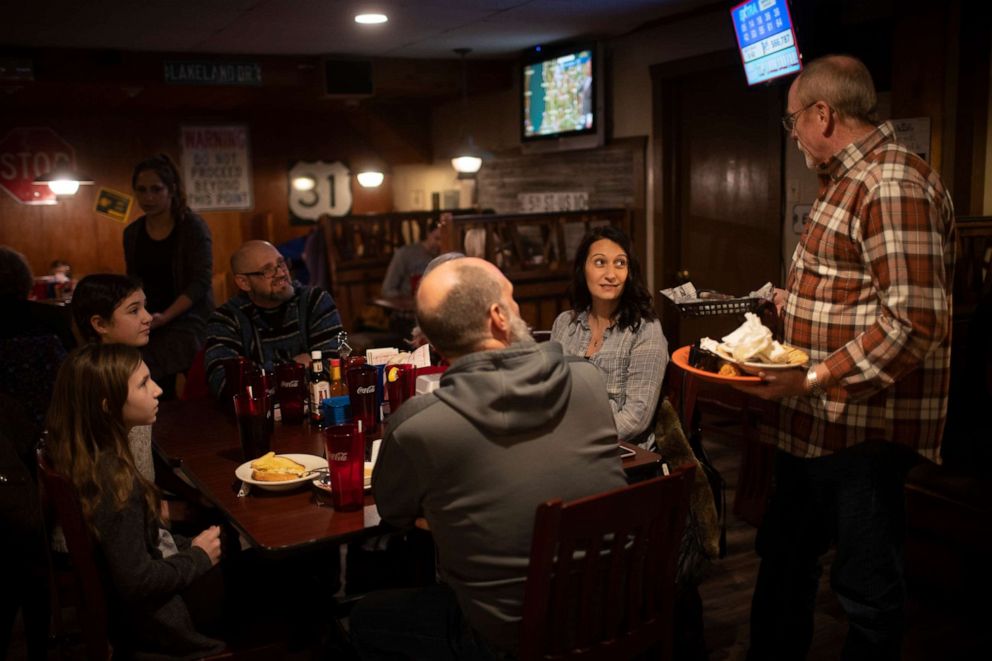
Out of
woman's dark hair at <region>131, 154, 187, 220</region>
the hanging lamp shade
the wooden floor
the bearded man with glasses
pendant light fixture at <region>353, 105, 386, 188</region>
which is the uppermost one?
pendant light fixture at <region>353, 105, 386, 188</region>

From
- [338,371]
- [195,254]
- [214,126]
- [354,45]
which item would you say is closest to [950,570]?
[338,371]

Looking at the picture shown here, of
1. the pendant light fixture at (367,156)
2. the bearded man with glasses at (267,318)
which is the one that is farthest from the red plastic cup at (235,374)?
the pendant light fixture at (367,156)

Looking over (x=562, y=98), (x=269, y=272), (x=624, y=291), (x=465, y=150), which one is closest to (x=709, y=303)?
(x=624, y=291)

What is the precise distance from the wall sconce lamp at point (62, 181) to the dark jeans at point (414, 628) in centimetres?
717

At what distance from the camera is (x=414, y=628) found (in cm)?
184

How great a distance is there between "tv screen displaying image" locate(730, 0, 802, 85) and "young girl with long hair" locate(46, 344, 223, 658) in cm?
362

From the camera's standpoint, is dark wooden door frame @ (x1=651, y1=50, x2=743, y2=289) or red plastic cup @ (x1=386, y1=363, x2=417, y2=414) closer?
red plastic cup @ (x1=386, y1=363, x2=417, y2=414)

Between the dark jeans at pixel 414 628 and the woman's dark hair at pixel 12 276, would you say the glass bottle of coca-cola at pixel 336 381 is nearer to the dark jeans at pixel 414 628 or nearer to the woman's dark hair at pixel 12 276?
the dark jeans at pixel 414 628

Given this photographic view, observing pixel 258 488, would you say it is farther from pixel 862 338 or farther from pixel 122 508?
pixel 862 338

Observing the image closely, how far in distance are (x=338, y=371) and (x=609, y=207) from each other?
4.26 m

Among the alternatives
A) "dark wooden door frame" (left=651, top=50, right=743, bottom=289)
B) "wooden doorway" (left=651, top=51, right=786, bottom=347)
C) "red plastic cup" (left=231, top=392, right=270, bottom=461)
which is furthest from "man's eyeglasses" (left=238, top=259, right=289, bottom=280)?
"dark wooden door frame" (left=651, top=50, right=743, bottom=289)

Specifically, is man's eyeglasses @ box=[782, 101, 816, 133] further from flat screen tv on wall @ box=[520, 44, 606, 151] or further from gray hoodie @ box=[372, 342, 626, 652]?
flat screen tv on wall @ box=[520, 44, 606, 151]

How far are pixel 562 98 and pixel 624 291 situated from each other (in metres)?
4.22

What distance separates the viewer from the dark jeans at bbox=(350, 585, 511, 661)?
5.93 ft
